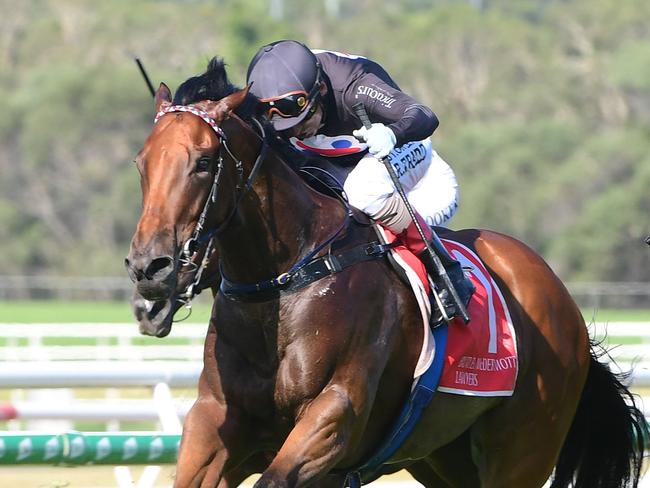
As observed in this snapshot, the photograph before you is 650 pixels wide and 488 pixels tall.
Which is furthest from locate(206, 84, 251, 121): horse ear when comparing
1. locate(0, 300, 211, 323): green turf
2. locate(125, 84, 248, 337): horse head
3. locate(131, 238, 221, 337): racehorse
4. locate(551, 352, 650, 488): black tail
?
locate(0, 300, 211, 323): green turf

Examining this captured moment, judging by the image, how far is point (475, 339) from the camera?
16.7 ft

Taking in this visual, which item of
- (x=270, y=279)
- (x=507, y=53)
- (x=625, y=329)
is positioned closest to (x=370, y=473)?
(x=270, y=279)

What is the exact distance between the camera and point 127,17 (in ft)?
209

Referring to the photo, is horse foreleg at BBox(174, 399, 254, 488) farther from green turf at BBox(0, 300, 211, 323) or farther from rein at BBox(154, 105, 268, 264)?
green turf at BBox(0, 300, 211, 323)

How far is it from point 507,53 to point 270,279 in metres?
→ 53.2

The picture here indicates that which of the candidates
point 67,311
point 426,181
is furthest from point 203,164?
point 67,311

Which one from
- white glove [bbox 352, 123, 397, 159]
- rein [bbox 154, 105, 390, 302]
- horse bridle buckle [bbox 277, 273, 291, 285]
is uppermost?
white glove [bbox 352, 123, 397, 159]

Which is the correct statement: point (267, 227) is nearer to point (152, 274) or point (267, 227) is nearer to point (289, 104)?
point (289, 104)

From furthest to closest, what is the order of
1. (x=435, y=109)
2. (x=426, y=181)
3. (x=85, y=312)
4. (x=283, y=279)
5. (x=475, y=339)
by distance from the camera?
(x=435, y=109) < (x=85, y=312) < (x=426, y=181) < (x=475, y=339) < (x=283, y=279)

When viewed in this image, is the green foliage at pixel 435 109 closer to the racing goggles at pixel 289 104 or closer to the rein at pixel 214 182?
the racing goggles at pixel 289 104

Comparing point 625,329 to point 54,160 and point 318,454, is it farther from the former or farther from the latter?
point 54,160

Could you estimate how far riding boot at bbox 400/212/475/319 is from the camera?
4840 millimetres

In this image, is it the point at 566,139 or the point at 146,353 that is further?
the point at 566,139

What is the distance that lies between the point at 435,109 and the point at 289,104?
4937 cm
